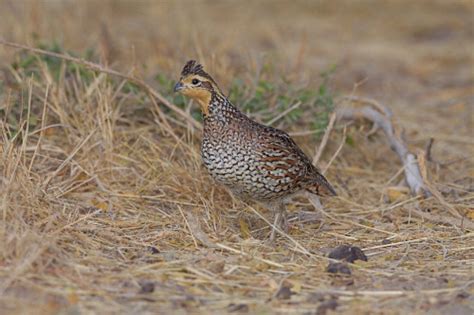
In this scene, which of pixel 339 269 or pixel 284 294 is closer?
pixel 284 294

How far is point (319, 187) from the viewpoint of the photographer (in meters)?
5.84

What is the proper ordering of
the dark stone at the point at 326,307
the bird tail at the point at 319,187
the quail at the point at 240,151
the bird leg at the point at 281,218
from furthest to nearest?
the bird tail at the point at 319,187 < the bird leg at the point at 281,218 < the quail at the point at 240,151 < the dark stone at the point at 326,307

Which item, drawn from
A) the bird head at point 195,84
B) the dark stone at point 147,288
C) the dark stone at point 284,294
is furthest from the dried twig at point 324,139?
→ the dark stone at point 147,288

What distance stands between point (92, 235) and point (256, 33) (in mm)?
6727

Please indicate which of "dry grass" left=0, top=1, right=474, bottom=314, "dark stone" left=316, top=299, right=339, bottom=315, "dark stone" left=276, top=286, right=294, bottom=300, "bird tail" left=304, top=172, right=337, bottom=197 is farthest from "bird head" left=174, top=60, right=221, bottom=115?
"dark stone" left=316, top=299, right=339, bottom=315

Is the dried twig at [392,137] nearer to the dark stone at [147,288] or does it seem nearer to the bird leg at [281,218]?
the bird leg at [281,218]

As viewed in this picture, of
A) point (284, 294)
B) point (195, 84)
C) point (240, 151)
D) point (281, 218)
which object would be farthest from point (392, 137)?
point (284, 294)

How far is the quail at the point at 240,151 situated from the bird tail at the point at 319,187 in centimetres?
21

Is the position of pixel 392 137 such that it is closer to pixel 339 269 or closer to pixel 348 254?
pixel 348 254

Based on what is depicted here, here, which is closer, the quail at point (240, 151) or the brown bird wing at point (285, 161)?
the quail at point (240, 151)

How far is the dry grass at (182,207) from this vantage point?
4242 millimetres

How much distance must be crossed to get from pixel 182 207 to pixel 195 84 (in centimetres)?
92

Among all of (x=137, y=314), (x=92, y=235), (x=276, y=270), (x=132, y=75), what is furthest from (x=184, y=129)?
(x=137, y=314)

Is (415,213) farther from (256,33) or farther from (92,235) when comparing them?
(256,33)
